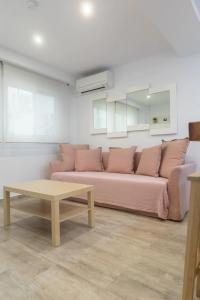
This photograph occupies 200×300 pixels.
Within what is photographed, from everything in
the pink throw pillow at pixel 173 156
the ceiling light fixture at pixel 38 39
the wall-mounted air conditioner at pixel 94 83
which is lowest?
the pink throw pillow at pixel 173 156

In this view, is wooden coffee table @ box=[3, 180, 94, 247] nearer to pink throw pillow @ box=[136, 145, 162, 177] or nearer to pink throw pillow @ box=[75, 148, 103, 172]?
pink throw pillow @ box=[136, 145, 162, 177]

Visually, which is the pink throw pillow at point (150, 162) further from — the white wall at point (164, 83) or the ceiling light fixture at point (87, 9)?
the ceiling light fixture at point (87, 9)

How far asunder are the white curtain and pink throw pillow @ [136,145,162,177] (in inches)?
75.5

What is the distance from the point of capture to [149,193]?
235cm

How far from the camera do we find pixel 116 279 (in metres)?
1.24

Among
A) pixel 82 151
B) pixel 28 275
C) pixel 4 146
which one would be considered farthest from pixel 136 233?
pixel 4 146

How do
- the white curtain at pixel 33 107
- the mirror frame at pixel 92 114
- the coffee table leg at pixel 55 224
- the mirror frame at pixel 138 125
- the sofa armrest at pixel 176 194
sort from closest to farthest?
the coffee table leg at pixel 55 224 < the sofa armrest at pixel 176 194 < the white curtain at pixel 33 107 < the mirror frame at pixel 138 125 < the mirror frame at pixel 92 114

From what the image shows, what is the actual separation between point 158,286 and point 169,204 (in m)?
1.18

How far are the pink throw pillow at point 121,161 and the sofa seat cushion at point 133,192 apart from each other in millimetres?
397

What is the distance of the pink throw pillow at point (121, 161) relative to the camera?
3.12 metres

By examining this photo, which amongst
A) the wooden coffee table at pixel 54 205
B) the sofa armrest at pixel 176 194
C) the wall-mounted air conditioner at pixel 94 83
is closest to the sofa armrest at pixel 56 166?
the wooden coffee table at pixel 54 205

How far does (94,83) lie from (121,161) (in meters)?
1.68

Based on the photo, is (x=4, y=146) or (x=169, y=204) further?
(x=4, y=146)

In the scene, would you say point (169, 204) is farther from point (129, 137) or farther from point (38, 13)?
point (38, 13)
